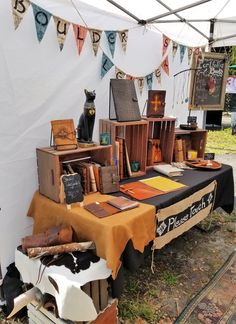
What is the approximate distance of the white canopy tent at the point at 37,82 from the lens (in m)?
1.62

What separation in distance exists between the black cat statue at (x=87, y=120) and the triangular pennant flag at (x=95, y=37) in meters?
0.44

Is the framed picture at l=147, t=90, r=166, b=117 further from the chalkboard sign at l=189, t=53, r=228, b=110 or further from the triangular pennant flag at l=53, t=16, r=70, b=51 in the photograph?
the triangular pennant flag at l=53, t=16, r=70, b=51

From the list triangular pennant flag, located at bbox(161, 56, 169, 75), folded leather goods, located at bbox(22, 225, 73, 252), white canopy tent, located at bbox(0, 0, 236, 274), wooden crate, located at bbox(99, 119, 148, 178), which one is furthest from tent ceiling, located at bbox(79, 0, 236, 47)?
folded leather goods, located at bbox(22, 225, 73, 252)

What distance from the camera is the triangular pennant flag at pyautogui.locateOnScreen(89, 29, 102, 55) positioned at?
1.98 m

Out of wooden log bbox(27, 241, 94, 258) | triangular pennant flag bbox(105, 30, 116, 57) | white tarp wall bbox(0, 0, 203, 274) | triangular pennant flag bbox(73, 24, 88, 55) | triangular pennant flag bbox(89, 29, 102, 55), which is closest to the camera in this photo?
wooden log bbox(27, 241, 94, 258)

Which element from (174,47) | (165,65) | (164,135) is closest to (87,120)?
(164,135)

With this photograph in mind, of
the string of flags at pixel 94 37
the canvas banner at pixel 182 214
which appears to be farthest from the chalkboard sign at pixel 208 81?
the canvas banner at pixel 182 214

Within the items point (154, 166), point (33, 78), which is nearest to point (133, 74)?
point (154, 166)

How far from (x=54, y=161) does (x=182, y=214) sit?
971 millimetres

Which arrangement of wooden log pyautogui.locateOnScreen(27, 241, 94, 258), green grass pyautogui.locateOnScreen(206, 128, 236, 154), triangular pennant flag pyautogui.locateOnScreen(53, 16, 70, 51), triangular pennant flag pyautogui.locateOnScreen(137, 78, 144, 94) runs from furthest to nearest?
1. green grass pyautogui.locateOnScreen(206, 128, 236, 154)
2. triangular pennant flag pyautogui.locateOnScreen(137, 78, 144, 94)
3. triangular pennant flag pyautogui.locateOnScreen(53, 16, 70, 51)
4. wooden log pyautogui.locateOnScreen(27, 241, 94, 258)

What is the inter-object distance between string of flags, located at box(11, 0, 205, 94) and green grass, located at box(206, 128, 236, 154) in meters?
3.63

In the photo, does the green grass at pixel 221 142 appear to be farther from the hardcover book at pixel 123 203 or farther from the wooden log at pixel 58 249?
the wooden log at pixel 58 249

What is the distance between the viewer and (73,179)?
5.24 ft

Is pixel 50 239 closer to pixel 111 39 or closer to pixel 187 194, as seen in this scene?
pixel 187 194
